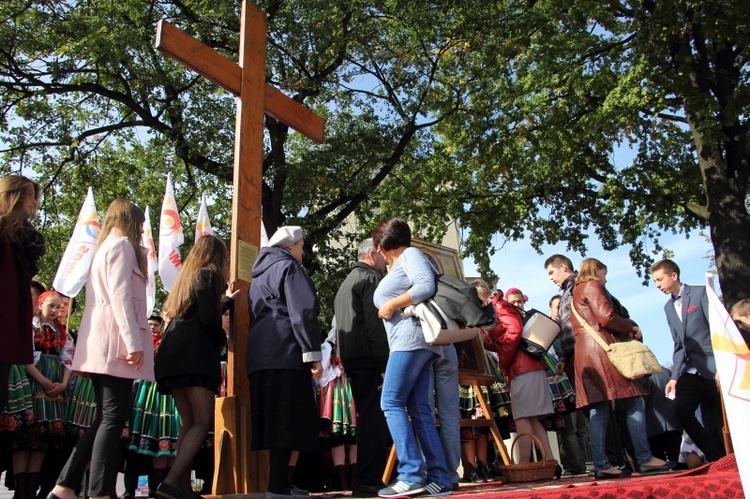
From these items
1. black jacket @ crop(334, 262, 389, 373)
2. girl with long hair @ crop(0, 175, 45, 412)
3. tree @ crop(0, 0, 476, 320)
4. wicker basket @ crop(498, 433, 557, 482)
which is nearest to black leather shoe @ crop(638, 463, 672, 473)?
wicker basket @ crop(498, 433, 557, 482)

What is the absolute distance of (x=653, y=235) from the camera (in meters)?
18.4

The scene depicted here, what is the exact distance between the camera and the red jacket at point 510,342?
284 inches

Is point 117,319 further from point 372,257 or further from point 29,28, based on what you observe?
point 29,28

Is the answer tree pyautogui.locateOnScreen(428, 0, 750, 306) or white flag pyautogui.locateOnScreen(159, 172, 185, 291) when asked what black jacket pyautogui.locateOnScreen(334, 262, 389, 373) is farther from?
tree pyautogui.locateOnScreen(428, 0, 750, 306)

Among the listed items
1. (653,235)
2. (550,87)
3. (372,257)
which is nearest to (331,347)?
(372,257)

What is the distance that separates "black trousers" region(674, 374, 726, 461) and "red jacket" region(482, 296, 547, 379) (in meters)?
1.26

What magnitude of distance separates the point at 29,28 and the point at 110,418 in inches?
544

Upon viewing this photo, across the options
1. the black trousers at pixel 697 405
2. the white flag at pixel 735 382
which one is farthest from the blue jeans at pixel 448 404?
the white flag at pixel 735 382

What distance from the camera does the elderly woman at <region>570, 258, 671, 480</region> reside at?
6.61 m

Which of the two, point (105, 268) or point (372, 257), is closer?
point (105, 268)

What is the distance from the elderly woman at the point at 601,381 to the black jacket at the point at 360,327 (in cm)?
185

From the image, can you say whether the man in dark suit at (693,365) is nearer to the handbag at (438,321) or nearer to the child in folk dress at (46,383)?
the handbag at (438,321)

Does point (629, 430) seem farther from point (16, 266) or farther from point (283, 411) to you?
point (16, 266)

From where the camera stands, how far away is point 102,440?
473 cm
